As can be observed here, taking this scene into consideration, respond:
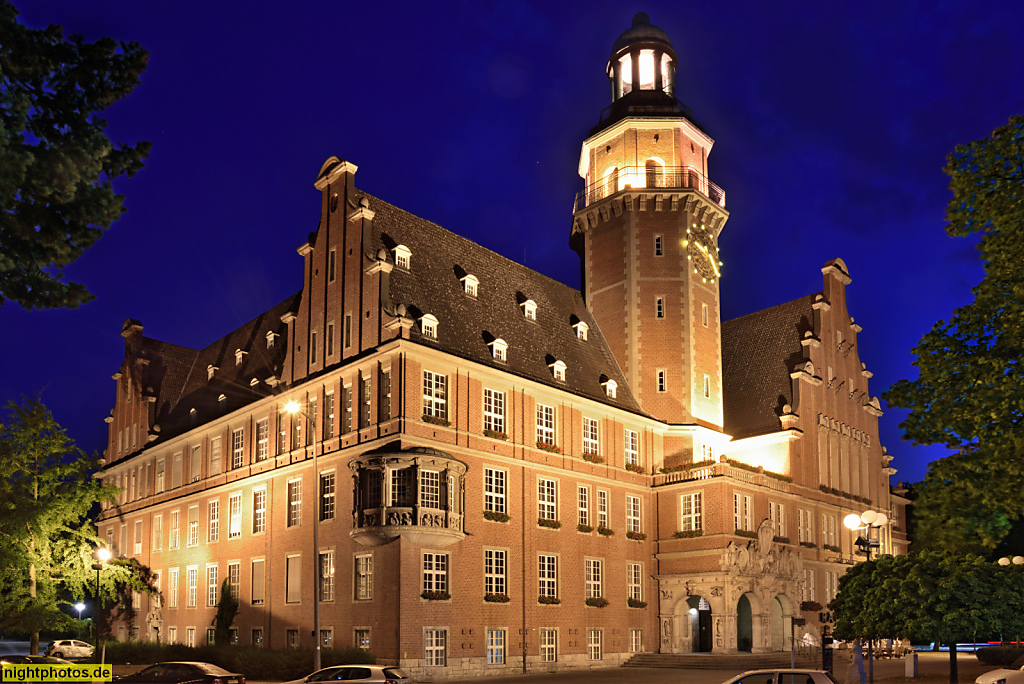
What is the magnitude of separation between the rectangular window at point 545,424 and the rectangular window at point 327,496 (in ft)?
35.3

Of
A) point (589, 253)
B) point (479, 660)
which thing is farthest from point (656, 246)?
point (479, 660)

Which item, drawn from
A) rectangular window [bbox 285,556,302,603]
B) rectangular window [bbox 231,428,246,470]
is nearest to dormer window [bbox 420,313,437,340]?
rectangular window [bbox 285,556,302,603]

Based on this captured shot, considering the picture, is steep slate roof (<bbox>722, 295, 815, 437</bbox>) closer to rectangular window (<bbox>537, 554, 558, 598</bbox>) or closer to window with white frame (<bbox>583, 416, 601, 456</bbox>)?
window with white frame (<bbox>583, 416, 601, 456</bbox>)

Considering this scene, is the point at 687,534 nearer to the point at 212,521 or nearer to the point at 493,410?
the point at 493,410

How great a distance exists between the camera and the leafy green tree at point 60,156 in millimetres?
17516

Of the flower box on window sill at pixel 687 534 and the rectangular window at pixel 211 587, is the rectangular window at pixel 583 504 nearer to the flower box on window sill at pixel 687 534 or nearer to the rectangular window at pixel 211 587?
the flower box on window sill at pixel 687 534

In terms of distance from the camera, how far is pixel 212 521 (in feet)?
187

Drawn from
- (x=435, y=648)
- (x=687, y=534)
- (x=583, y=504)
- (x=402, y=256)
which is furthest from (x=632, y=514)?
(x=402, y=256)

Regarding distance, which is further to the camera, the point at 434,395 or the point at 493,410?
the point at 493,410

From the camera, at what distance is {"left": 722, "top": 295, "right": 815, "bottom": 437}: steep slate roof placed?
6162 centimetres

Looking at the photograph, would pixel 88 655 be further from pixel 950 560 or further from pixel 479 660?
pixel 950 560

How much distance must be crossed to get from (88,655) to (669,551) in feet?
105

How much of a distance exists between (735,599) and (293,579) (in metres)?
23.2

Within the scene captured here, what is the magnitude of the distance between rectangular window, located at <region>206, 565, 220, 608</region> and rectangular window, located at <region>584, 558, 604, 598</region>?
2093 cm
